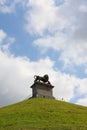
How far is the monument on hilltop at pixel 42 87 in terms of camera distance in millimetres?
77500

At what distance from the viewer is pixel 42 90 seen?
78.0 meters

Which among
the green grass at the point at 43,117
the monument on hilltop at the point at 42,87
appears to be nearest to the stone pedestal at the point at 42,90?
the monument on hilltop at the point at 42,87

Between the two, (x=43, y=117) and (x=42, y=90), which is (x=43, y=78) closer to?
(x=42, y=90)

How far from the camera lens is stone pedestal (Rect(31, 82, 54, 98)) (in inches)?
3049

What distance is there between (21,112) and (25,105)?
857 centimetres

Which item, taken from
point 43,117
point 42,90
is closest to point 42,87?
point 42,90

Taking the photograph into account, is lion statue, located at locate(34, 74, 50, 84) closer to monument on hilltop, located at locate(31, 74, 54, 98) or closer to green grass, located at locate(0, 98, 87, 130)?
monument on hilltop, located at locate(31, 74, 54, 98)

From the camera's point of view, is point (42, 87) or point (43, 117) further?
point (42, 87)

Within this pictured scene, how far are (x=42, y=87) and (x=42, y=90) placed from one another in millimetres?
707

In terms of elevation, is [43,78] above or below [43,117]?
above

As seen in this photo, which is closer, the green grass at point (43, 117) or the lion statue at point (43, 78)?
the green grass at point (43, 117)

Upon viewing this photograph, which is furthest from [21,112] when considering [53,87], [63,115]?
[53,87]

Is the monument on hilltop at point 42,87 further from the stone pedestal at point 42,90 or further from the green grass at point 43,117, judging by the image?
the green grass at point 43,117

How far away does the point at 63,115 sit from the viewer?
55656mm
